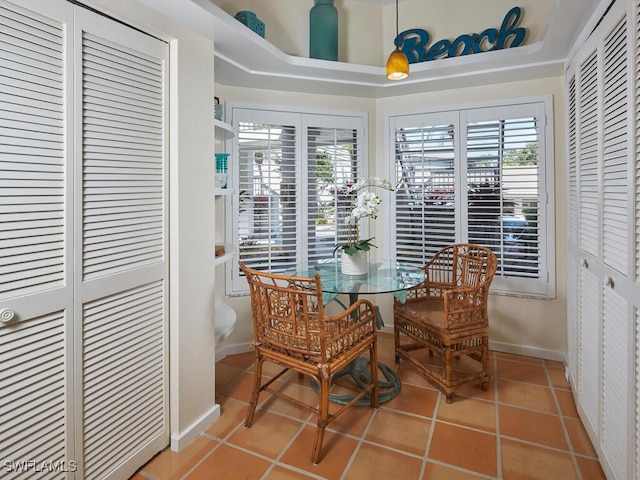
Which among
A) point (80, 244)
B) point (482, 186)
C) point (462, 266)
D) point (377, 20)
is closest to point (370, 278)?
point (462, 266)

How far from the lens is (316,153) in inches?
133

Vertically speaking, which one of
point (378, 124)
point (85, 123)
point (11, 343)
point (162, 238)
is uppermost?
point (378, 124)

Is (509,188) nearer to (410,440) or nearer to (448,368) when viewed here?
(448,368)

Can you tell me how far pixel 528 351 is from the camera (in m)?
3.14

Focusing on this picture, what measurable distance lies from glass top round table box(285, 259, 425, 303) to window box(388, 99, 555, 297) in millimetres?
709

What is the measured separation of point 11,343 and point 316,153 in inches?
103

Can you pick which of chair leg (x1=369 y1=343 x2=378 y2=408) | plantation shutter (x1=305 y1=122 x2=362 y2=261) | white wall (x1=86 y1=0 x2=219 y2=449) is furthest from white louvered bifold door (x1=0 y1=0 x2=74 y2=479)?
plantation shutter (x1=305 y1=122 x2=362 y2=261)

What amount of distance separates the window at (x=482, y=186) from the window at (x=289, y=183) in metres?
0.53

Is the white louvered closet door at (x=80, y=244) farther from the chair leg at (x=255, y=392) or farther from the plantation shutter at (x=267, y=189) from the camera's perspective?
the plantation shutter at (x=267, y=189)

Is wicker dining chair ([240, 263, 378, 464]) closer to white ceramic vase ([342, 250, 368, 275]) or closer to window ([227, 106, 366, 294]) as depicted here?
white ceramic vase ([342, 250, 368, 275])

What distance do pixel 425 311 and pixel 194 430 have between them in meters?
1.68

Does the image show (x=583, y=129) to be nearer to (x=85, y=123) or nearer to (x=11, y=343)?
(x=85, y=123)

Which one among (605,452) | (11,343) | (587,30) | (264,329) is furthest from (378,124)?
(11,343)

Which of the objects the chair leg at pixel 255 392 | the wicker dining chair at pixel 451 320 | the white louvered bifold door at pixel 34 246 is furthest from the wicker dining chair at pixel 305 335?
the white louvered bifold door at pixel 34 246
